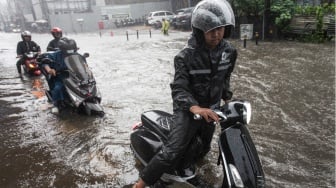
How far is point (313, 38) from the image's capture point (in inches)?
540

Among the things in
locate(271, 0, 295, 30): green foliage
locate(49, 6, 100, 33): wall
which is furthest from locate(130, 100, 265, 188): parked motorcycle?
locate(49, 6, 100, 33): wall

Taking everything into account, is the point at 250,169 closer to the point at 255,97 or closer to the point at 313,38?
the point at 255,97

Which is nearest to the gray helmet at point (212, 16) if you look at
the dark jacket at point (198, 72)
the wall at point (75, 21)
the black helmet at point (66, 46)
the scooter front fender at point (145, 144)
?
the dark jacket at point (198, 72)

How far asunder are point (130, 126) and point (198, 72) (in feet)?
10.1

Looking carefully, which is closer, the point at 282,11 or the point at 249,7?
the point at 282,11

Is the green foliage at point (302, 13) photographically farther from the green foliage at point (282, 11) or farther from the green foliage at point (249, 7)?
the green foliage at point (249, 7)

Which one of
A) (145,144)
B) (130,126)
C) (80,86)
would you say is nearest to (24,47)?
(80,86)

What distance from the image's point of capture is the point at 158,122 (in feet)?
10.8

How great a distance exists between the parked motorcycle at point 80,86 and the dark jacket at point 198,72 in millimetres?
3296

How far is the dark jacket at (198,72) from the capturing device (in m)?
2.51

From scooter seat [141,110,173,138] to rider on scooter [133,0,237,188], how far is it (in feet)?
1.56

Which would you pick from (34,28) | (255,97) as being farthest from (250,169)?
(34,28)

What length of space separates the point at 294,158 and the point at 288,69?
18.0ft

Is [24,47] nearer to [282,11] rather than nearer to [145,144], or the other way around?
[145,144]
